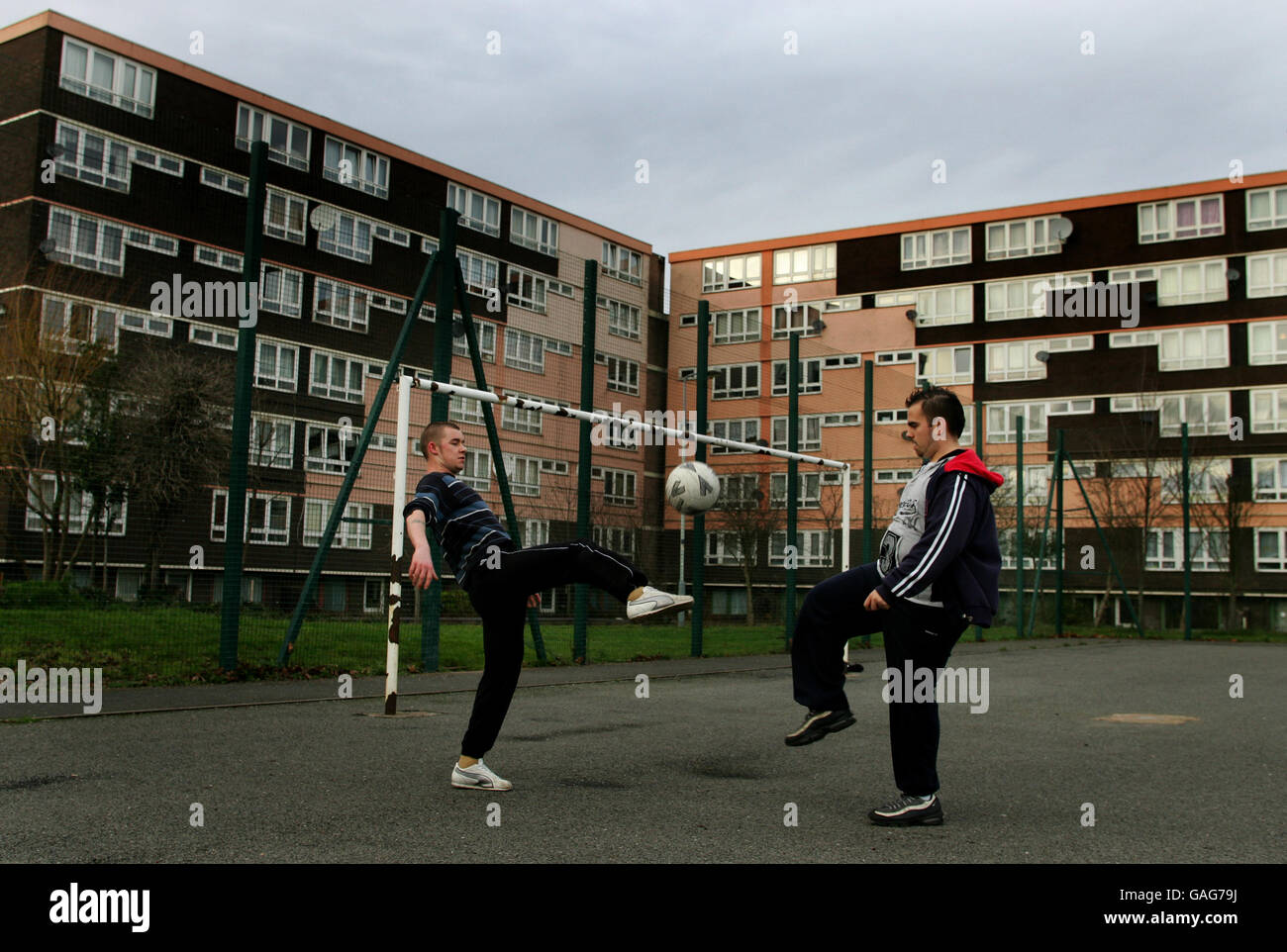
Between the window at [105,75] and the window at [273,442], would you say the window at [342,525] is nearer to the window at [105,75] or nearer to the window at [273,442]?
the window at [273,442]

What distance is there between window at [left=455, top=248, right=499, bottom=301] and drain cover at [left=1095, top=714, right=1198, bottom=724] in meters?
7.74

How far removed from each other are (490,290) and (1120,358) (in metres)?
41.5

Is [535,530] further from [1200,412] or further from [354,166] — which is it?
[1200,412]

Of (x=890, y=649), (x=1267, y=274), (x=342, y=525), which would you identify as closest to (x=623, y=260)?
(x=1267, y=274)

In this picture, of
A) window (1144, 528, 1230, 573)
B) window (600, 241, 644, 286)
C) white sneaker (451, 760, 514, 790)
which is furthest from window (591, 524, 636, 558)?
window (1144, 528, 1230, 573)

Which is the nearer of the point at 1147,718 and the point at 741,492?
the point at 1147,718

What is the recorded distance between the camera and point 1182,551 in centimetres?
4228

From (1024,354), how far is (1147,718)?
43246mm

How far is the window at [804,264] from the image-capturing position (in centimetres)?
5406

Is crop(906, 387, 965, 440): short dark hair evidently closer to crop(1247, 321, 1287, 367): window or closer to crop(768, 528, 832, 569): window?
crop(768, 528, 832, 569): window

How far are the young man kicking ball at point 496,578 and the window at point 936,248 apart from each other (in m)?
49.5

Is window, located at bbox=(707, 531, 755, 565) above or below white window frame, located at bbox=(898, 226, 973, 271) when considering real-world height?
below

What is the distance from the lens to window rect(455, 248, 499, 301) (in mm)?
12586
